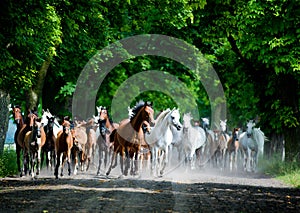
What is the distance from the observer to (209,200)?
1797 centimetres

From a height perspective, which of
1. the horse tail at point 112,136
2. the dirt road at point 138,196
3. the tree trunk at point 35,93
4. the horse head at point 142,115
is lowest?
the dirt road at point 138,196

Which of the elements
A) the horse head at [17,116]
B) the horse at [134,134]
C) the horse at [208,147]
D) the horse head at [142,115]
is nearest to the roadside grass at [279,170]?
the horse head at [17,116]

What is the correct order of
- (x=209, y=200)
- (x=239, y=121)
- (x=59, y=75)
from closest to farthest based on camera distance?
(x=209, y=200) < (x=59, y=75) < (x=239, y=121)

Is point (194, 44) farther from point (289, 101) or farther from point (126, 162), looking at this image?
point (126, 162)

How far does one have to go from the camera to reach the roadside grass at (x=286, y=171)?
25.7m

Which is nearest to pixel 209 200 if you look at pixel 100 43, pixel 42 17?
pixel 42 17

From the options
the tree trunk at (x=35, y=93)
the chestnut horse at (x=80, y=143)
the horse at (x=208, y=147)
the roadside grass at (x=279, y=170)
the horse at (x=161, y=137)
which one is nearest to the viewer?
the roadside grass at (x=279, y=170)

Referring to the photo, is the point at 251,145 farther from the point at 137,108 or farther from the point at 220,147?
the point at 137,108

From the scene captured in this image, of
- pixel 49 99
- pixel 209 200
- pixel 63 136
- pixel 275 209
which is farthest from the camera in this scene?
pixel 49 99

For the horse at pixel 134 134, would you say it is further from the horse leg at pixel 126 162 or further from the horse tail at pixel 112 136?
the horse tail at pixel 112 136

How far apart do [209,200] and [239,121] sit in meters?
37.4

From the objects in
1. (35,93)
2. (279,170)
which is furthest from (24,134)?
(279,170)

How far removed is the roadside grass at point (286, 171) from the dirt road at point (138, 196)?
3.19 feet

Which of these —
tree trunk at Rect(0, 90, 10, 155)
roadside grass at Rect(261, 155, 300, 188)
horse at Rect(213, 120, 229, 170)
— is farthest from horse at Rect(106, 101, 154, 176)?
horse at Rect(213, 120, 229, 170)
